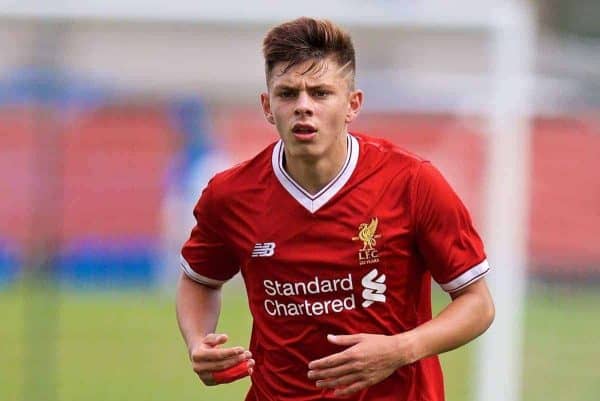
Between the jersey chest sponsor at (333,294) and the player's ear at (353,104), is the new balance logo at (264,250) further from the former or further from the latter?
the player's ear at (353,104)

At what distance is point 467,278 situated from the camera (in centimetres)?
397

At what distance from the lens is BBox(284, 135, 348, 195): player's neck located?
4.08m

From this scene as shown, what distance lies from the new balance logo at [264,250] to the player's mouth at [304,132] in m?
0.38

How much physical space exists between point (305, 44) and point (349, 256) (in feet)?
2.19

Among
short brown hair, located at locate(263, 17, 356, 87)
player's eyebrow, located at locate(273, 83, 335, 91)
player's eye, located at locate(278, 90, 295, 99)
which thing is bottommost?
player's eye, located at locate(278, 90, 295, 99)

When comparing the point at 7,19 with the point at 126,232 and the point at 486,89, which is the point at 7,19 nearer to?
the point at 486,89

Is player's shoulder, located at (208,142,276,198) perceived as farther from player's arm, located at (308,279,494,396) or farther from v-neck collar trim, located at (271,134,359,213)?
player's arm, located at (308,279,494,396)

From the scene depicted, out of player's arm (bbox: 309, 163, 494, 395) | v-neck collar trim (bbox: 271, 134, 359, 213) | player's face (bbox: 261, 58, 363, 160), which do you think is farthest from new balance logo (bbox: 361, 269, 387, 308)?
player's face (bbox: 261, 58, 363, 160)

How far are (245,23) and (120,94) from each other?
6.87 ft

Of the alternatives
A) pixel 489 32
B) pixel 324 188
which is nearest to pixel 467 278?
pixel 324 188

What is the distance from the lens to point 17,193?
1020 cm

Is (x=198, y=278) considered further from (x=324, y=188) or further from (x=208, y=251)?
(x=324, y=188)

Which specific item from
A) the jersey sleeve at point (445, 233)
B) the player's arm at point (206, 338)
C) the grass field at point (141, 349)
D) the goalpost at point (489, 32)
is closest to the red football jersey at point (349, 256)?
the jersey sleeve at point (445, 233)

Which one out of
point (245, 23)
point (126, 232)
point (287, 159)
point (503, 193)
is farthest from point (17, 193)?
point (287, 159)
